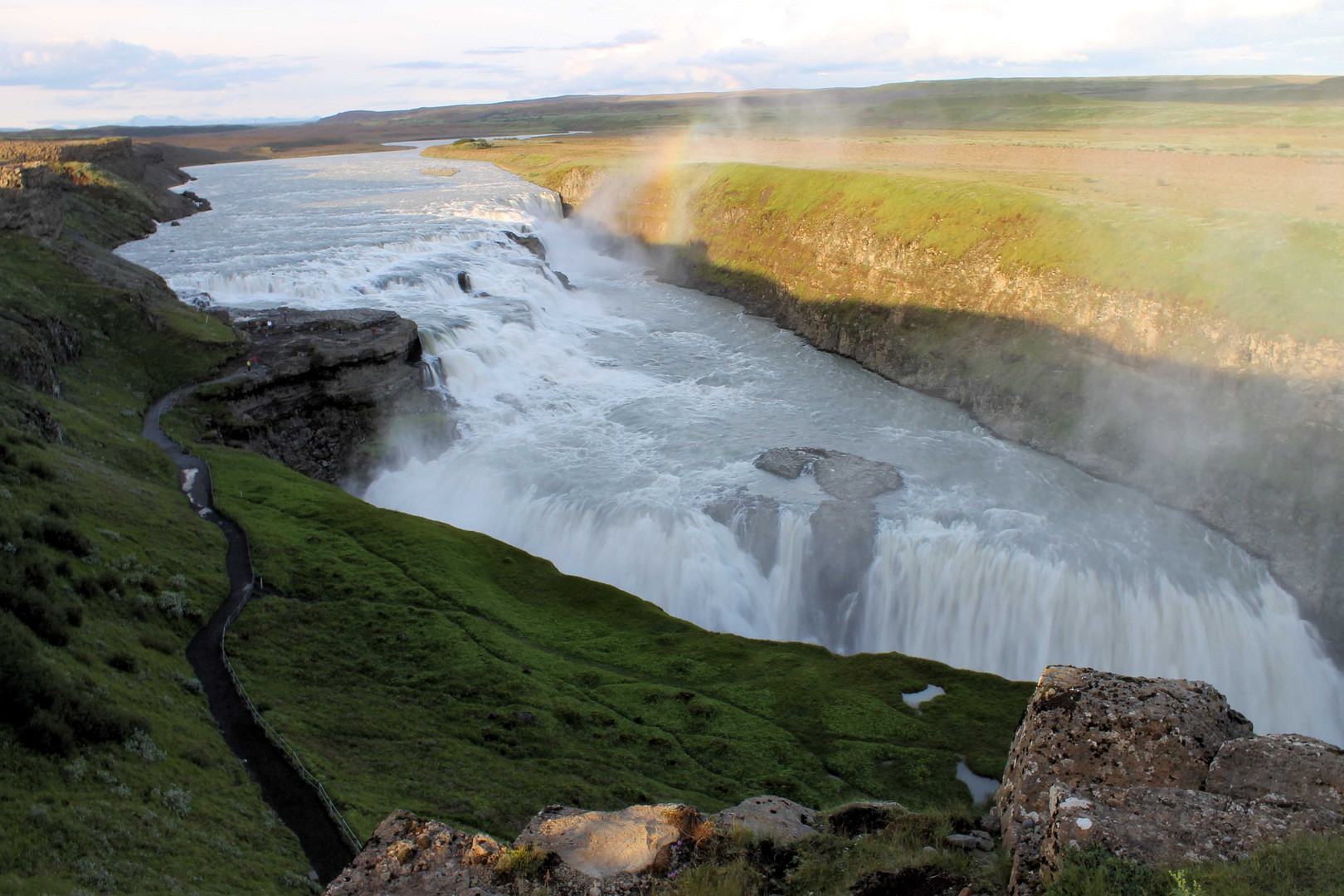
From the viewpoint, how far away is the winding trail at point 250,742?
645 inches

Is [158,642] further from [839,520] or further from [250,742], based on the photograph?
[839,520]

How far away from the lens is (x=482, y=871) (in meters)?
10.6

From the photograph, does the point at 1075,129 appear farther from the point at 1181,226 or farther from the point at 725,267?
the point at 1181,226

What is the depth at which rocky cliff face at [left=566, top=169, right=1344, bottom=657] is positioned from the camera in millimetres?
34750

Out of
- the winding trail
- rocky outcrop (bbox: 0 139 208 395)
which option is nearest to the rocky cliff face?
the winding trail

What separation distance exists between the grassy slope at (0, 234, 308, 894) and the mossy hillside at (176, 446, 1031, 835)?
1.89 meters

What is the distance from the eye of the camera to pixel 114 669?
1941 cm

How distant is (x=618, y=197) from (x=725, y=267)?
29.6 meters

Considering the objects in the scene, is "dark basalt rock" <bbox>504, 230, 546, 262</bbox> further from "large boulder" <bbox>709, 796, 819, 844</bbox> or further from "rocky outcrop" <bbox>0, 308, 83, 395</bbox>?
"large boulder" <bbox>709, 796, 819, 844</bbox>

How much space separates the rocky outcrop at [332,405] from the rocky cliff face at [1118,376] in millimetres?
30200

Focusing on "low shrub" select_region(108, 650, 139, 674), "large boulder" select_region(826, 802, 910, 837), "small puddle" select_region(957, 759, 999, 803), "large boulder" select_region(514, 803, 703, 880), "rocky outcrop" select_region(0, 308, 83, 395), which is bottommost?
"small puddle" select_region(957, 759, 999, 803)

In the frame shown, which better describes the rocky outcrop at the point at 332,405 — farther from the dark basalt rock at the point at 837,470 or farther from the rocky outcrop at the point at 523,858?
the rocky outcrop at the point at 523,858

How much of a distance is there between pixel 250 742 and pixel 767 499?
23.7 metres

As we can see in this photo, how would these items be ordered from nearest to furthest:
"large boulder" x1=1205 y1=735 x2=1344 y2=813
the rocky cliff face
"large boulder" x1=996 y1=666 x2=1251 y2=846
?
"large boulder" x1=1205 y1=735 x2=1344 y2=813 < "large boulder" x1=996 y1=666 x2=1251 y2=846 < the rocky cliff face
